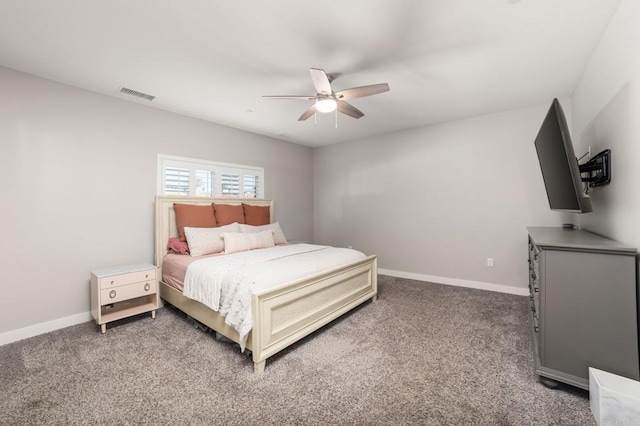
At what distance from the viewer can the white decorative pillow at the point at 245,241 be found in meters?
3.48

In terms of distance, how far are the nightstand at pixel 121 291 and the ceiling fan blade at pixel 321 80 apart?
2649mm

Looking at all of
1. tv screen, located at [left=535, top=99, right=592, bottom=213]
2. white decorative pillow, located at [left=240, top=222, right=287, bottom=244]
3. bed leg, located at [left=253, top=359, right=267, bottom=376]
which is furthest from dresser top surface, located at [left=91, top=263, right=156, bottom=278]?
tv screen, located at [left=535, top=99, right=592, bottom=213]

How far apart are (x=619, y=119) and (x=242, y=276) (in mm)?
3043

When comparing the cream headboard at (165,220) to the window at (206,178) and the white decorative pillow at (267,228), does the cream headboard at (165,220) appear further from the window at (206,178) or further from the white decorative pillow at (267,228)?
the white decorative pillow at (267,228)

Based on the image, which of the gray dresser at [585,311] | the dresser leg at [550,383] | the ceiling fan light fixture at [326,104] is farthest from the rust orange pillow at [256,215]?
the dresser leg at [550,383]

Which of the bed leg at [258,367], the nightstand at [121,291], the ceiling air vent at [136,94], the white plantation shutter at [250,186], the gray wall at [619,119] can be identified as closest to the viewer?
the gray wall at [619,119]

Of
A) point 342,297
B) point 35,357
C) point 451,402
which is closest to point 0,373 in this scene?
point 35,357

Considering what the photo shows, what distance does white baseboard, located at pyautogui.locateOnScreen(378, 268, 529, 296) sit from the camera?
3.77 meters

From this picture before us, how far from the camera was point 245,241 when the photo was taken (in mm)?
3605

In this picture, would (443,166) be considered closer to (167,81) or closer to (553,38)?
(553,38)

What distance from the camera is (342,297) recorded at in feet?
9.68

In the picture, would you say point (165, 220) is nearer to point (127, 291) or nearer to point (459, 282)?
point (127, 291)

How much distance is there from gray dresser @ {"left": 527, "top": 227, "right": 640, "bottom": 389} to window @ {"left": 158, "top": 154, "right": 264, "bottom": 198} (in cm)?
403

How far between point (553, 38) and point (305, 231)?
15.4 feet
